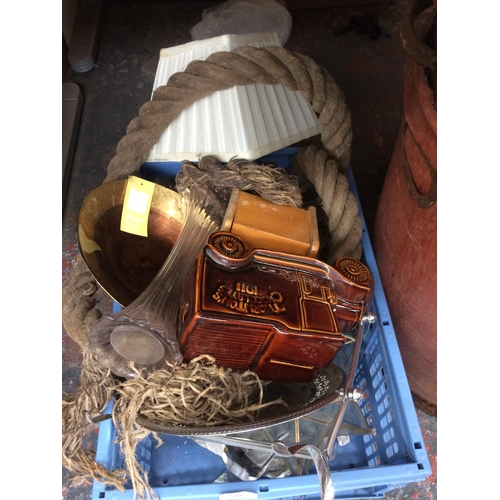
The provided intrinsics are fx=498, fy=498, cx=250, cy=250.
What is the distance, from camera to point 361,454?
86 cm

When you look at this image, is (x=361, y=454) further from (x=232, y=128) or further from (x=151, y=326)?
(x=232, y=128)

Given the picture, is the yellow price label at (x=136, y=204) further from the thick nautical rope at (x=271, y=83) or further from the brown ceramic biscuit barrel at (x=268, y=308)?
the brown ceramic biscuit barrel at (x=268, y=308)

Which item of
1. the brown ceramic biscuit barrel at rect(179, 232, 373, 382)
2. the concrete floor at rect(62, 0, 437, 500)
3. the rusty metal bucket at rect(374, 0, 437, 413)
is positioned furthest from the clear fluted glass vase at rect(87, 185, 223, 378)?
the concrete floor at rect(62, 0, 437, 500)

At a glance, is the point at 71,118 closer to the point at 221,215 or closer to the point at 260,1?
the point at 260,1

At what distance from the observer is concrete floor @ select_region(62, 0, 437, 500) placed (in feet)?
4.48

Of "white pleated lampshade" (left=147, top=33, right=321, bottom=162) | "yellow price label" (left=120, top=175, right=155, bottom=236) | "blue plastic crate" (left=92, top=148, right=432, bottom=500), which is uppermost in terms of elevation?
"white pleated lampshade" (left=147, top=33, right=321, bottom=162)

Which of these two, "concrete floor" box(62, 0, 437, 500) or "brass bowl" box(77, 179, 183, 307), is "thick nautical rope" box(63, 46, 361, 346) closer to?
"brass bowl" box(77, 179, 183, 307)

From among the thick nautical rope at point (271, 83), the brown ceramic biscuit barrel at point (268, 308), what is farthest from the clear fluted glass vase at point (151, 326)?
the thick nautical rope at point (271, 83)

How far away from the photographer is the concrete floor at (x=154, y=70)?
1.36 meters

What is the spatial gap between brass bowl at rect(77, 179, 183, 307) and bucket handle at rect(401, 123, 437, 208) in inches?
14.4

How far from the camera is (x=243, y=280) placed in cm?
65

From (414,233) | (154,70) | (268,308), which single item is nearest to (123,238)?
(268,308)

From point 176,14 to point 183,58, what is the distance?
0.75 m

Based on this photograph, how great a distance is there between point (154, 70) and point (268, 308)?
1.17 m
